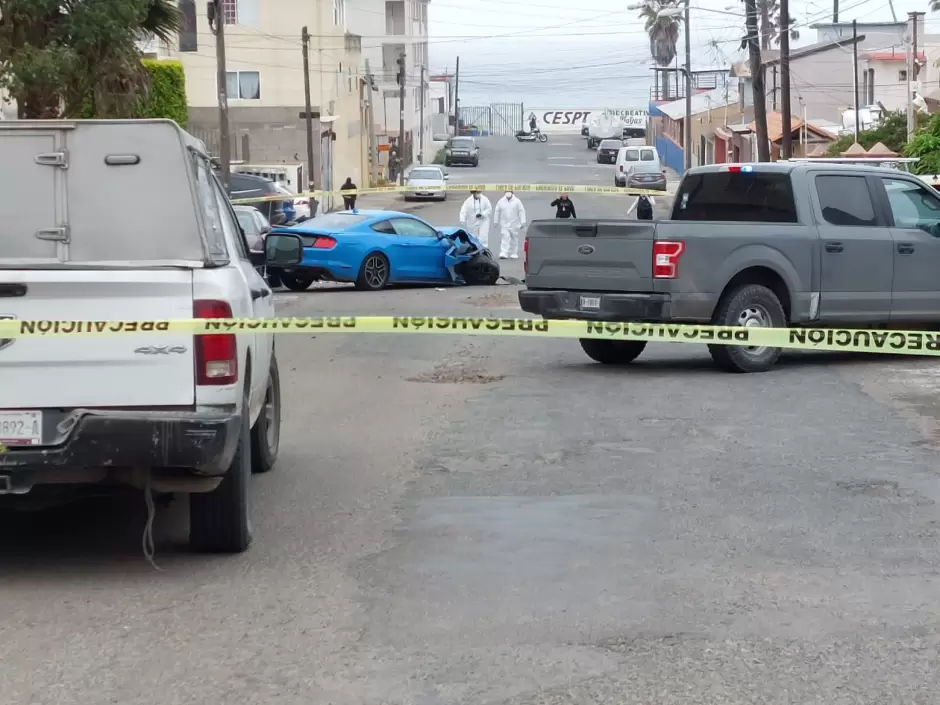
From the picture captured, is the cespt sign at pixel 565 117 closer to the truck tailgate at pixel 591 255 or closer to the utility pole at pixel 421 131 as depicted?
the utility pole at pixel 421 131

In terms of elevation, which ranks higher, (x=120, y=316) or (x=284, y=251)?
(x=284, y=251)

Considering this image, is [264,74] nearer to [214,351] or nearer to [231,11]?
[231,11]

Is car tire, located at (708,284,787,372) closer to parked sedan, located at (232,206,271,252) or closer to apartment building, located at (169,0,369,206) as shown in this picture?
parked sedan, located at (232,206,271,252)

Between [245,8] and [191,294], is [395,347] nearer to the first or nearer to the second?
[191,294]

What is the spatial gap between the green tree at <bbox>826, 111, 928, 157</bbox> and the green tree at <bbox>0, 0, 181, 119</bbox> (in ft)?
100.0

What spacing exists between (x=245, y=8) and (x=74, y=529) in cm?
5094

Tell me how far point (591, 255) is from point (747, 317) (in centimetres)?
153

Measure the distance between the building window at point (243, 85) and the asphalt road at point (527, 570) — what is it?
153ft

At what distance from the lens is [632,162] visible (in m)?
67.7

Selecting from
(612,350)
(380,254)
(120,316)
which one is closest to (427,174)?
(380,254)

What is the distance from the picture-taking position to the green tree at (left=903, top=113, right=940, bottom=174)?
29781 millimetres

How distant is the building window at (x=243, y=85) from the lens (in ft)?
187

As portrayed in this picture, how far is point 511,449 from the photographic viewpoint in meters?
10.1

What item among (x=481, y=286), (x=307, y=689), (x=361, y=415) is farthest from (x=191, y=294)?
(x=481, y=286)
